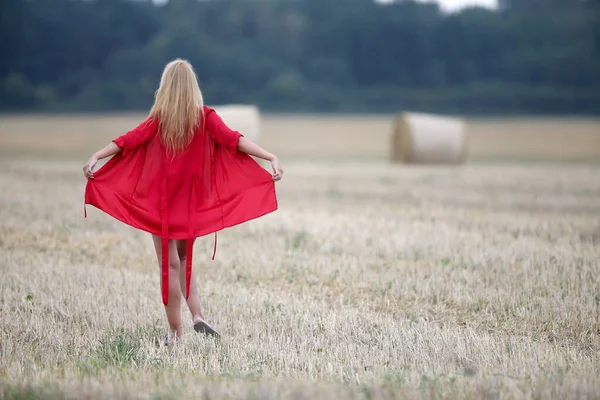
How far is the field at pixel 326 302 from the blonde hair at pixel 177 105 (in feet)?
4.81

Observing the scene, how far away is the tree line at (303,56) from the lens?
225ft

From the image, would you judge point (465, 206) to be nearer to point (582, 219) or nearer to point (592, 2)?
point (582, 219)

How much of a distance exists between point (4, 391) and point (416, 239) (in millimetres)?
6411

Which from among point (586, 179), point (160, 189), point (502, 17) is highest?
point (502, 17)

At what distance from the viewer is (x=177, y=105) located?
5.75 meters

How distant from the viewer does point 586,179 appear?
63.6ft

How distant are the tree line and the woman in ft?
201

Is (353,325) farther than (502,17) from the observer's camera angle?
No

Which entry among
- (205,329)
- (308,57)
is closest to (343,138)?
(205,329)

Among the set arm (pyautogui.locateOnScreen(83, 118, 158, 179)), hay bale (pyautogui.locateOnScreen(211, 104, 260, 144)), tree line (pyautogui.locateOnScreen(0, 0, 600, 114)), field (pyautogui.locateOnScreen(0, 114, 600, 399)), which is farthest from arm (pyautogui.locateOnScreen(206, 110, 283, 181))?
tree line (pyautogui.locateOnScreen(0, 0, 600, 114))

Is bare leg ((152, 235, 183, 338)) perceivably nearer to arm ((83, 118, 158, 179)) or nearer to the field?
the field

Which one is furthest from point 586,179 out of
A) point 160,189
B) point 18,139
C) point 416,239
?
point 18,139

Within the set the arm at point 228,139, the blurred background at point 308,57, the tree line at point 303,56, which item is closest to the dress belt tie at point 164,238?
the arm at point 228,139

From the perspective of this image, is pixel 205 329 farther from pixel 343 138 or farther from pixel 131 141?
pixel 343 138
